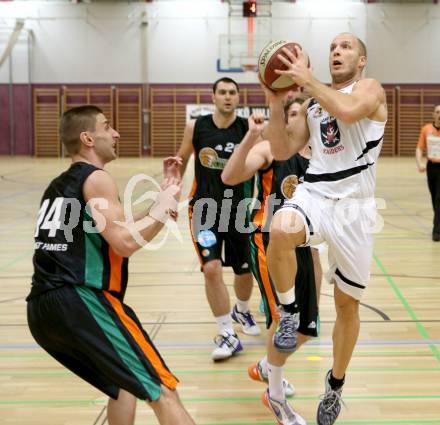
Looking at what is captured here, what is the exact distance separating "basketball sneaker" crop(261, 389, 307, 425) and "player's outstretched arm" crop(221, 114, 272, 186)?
58.1 inches

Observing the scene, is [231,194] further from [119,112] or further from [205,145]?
[119,112]

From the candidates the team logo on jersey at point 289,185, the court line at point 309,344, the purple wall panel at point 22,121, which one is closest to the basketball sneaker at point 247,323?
the court line at point 309,344

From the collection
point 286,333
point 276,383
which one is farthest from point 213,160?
point 286,333

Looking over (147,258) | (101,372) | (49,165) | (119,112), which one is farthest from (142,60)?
(101,372)

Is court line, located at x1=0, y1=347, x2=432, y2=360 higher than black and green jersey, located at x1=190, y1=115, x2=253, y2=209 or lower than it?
lower

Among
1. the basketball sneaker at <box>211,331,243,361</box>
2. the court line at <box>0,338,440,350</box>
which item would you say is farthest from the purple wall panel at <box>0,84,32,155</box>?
the basketball sneaker at <box>211,331,243,361</box>

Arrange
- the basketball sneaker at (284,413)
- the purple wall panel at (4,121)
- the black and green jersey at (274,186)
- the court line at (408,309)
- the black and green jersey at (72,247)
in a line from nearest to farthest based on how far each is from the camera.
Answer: the black and green jersey at (72,247) < the basketball sneaker at (284,413) < the black and green jersey at (274,186) < the court line at (408,309) < the purple wall panel at (4,121)

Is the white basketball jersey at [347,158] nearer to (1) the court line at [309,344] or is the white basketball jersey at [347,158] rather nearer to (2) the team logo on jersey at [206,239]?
(2) the team logo on jersey at [206,239]

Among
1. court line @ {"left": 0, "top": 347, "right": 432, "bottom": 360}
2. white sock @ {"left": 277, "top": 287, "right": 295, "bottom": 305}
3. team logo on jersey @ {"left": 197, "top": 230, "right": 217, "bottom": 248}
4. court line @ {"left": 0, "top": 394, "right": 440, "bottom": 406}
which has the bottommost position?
court line @ {"left": 0, "top": 394, "right": 440, "bottom": 406}

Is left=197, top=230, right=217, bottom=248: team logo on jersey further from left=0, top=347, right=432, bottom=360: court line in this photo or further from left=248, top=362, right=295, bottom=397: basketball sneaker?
left=248, top=362, right=295, bottom=397: basketball sneaker

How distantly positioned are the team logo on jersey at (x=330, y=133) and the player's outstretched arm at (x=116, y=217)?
1125 millimetres

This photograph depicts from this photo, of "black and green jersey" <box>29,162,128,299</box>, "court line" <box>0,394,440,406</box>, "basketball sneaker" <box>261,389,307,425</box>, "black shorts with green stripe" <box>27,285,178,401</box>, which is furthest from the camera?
"court line" <box>0,394,440,406</box>

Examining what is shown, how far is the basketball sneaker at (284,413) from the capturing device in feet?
13.0

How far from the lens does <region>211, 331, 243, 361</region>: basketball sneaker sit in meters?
5.18
